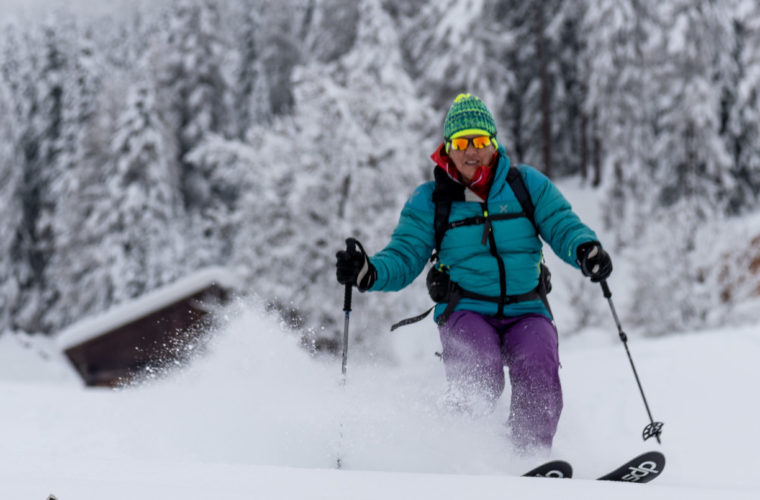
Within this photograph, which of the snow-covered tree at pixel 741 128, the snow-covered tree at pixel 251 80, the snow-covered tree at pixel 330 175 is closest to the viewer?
the snow-covered tree at pixel 330 175

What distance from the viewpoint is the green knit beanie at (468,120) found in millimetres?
3811

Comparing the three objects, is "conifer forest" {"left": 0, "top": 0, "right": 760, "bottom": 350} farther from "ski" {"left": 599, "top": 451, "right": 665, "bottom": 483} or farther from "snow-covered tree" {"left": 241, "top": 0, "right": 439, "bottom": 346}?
"ski" {"left": 599, "top": 451, "right": 665, "bottom": 483}

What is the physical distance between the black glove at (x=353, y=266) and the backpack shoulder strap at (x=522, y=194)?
955mm

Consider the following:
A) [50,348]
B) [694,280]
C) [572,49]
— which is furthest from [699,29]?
[50,348]

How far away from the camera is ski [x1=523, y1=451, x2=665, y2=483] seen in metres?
2.96

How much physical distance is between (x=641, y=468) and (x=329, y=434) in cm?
172

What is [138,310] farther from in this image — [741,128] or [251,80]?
[251,80]

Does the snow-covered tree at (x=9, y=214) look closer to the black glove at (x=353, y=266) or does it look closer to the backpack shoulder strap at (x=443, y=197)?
the black glove at (x=353, y=266)

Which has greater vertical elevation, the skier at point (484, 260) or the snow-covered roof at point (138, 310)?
the snow-covered roof at point (138, 310)

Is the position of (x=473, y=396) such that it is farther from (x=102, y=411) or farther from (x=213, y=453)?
(x=102, y=411)

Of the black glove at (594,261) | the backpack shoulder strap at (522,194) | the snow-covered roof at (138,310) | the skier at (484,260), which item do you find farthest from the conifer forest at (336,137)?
the black glove at (594,261)

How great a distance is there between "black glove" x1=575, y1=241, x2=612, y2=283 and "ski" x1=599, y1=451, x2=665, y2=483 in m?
A: 0.88

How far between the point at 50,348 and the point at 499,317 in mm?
23909

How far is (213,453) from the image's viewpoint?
3803 millimetres
